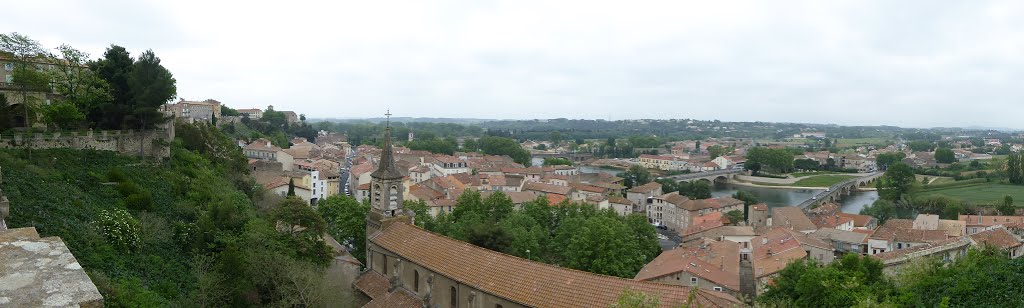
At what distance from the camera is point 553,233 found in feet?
143

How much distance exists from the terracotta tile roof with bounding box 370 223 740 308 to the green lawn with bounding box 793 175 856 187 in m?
106

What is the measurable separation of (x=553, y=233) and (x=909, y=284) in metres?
25.7

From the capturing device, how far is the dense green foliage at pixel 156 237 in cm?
1755

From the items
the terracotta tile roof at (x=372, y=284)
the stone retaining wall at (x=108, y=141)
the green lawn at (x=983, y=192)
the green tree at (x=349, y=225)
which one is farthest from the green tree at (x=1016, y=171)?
the stone retaining wall at (x=108, y=141)

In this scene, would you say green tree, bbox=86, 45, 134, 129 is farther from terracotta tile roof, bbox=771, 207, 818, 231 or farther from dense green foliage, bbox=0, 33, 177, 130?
terracotta tile roof, bbox=771, 207, 818, 231

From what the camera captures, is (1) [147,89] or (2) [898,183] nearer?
(1) [147,89]

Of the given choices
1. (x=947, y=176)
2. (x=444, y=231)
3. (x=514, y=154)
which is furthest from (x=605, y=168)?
(x=444, y=231)

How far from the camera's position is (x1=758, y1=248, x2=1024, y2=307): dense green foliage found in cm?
1577

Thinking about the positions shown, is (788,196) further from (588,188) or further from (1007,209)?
(588,188)

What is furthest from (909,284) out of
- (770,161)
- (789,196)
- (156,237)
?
(770,161)

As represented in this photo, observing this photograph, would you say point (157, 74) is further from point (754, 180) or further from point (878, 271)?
point (754, 180)

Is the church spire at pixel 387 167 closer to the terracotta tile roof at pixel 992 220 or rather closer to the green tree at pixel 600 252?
the green tree at pixel 600 252

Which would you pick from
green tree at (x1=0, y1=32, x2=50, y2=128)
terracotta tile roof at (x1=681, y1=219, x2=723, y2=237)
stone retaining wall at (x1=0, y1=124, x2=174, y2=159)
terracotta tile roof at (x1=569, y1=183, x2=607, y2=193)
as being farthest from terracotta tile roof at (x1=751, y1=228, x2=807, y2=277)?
green tree at (x1=0, y1=32, x2=50, y2=128)

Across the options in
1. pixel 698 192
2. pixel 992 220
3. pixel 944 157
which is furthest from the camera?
pixel 944 157
